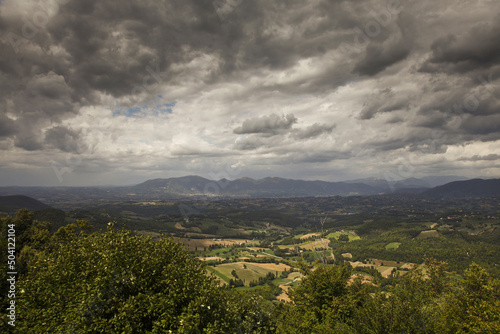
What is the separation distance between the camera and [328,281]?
4003cm

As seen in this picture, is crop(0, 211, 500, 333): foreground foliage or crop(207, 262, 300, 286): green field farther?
crop(207, 262, 300, 286): green field

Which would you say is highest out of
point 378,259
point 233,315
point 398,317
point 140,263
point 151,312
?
point 140,263

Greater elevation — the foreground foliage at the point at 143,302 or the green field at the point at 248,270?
the foreground foliage at the point at 143,302

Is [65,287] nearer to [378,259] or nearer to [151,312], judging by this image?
[151,312]

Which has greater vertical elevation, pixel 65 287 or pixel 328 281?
pixel 65 287

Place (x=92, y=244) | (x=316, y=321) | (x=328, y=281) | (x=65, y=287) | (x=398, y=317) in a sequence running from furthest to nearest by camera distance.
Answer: (x=328, y=281) → (x=316, y=321) → (x=398, y=317) → (x=92, y=244) → (x=65, y=287)

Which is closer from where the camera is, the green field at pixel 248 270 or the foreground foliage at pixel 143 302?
the foreground foliage at pixel 143 302

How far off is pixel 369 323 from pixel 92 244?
36012 millimetres

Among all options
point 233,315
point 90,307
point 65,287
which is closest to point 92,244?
point 65,287

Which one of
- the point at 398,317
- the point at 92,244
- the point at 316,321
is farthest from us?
the point at 316,321

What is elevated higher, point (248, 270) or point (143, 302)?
point (143, 302)

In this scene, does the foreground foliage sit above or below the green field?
above

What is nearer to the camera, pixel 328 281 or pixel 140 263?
pixel 140 263

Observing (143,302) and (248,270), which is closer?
(143,302)
